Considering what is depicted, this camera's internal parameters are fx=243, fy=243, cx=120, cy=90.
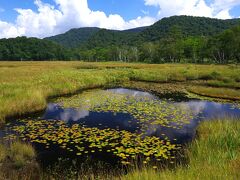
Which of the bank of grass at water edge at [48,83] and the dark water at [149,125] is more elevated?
the bank of grass at water edge at [48,83]

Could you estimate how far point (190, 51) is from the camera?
92.2 metres

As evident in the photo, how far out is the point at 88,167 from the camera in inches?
334

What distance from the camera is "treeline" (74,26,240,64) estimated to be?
70.7 meters

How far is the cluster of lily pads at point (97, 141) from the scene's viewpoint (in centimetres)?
949

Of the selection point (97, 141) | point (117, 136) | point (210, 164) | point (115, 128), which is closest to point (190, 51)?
point (115, 128)

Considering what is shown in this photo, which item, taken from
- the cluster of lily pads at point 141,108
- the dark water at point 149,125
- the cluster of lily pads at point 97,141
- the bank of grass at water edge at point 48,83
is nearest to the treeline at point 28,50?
the bank of grass at water edge at point 48,83

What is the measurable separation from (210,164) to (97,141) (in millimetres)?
5676

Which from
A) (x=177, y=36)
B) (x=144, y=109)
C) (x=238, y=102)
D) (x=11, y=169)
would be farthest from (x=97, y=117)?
(x=177, y=36)

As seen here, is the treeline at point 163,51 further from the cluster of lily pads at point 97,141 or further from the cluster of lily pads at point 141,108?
the cluster of lily pads at point 97,141

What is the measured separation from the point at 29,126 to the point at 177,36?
110042 mm

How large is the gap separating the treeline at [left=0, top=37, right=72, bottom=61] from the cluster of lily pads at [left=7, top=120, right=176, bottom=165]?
12831 cm

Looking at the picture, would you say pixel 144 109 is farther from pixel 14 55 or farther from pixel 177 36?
pixel 14 55

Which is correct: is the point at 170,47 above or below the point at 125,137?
above

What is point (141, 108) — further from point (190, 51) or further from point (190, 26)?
point (190, 26)
